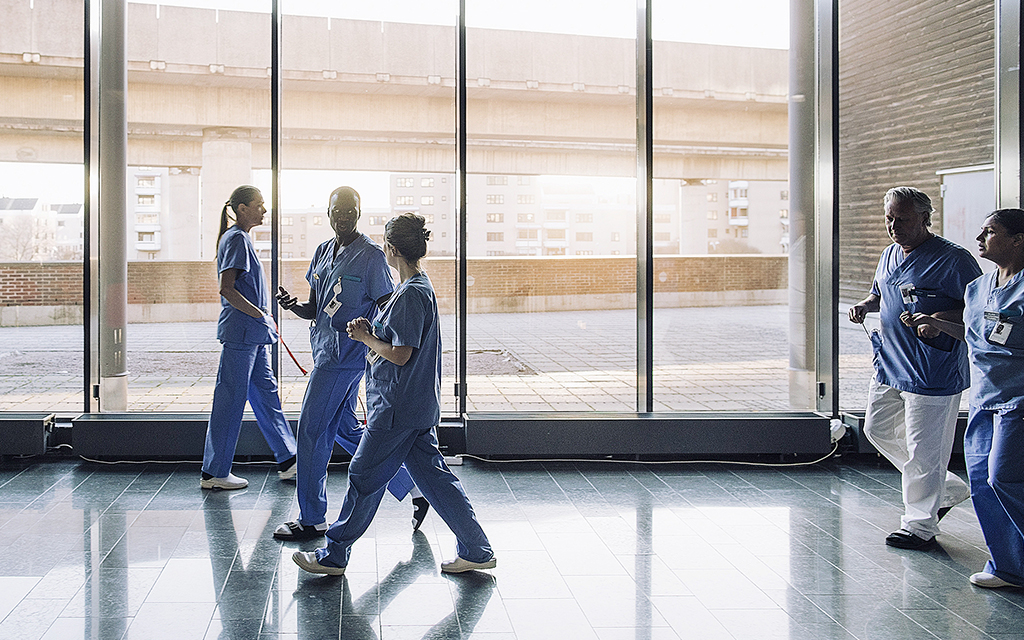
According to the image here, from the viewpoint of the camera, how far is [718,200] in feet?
19.5

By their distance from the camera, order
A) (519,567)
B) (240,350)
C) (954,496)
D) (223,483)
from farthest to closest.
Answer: (223,483) → (240,350) → (954,496) → (519,567)

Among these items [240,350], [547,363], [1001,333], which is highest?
[1001,333]

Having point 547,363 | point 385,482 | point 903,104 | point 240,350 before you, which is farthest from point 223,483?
point 903,104

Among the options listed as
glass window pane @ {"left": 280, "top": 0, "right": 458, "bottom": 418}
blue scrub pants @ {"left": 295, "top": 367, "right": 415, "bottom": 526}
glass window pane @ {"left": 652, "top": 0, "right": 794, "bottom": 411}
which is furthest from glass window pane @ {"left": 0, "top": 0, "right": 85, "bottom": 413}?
glass window pane @ {"left": 652, "top": 0, "right": 794, "bottom": 411}

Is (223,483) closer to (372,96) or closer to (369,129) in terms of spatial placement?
(369,129)

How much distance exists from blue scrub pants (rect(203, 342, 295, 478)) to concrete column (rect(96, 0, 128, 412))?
4.34 ft

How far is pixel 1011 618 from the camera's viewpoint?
2.95 metres

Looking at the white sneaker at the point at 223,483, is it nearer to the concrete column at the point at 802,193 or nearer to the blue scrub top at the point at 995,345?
the blue scrub top at the point at 995,345

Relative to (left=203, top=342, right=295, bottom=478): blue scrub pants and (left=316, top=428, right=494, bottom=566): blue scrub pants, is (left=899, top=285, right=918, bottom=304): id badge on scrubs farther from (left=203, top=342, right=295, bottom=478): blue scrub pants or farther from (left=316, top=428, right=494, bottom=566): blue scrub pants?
(left=203, top=342, right=295, bottom=478): blue scrub pants

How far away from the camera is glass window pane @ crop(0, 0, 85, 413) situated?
17.7 feet

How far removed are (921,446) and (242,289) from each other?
3149 mm

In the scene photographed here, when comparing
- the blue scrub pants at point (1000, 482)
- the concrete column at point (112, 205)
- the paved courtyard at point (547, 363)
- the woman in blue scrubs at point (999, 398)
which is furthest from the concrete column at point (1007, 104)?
the concrete column at point (112, 205)

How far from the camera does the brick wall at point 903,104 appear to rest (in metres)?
5.72

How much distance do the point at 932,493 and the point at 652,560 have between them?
124 cm
